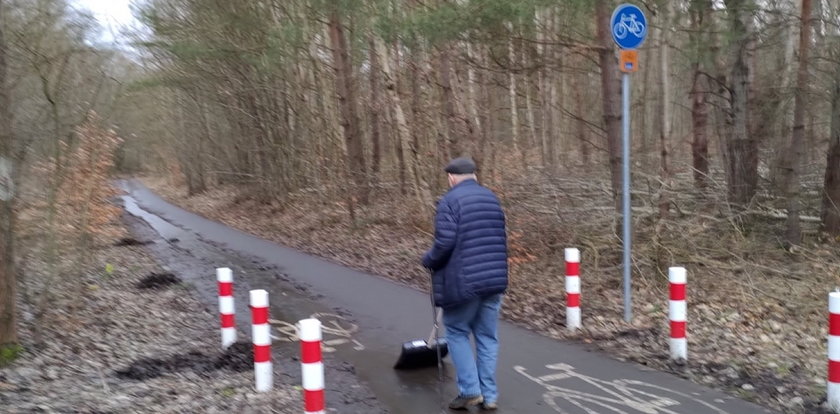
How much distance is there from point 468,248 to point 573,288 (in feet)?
9.45

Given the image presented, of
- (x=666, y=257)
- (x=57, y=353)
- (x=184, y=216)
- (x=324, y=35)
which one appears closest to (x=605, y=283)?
(x=666, y=257)

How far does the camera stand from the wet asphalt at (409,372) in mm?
5582

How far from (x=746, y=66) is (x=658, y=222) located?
11.8ft

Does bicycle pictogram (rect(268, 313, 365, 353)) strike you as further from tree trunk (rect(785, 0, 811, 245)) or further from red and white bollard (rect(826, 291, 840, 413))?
tree trunk (rect(785, 0, 811, 245))

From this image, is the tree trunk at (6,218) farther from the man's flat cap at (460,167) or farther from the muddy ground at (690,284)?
the muddy ground at (690,284)

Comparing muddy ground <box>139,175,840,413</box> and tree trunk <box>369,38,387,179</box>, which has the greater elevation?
tree trunk <box>369,38,387,179</box>

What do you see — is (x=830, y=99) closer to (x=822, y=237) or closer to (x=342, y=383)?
(x=822, y=237)

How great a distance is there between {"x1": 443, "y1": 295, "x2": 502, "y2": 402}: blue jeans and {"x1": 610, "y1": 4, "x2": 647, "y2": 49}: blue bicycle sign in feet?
11.5

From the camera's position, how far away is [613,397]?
5.70 meters

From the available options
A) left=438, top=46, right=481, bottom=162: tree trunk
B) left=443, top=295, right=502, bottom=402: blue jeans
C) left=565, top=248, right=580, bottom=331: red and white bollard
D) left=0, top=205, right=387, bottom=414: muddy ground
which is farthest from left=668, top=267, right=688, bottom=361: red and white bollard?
left=438, top=46, right=481, bottom=162: tree trunk

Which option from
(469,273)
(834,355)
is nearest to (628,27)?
(469,273)

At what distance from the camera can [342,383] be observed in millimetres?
6344

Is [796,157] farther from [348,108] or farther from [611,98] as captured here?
[348,108]

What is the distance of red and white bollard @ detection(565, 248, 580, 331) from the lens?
7574mm
